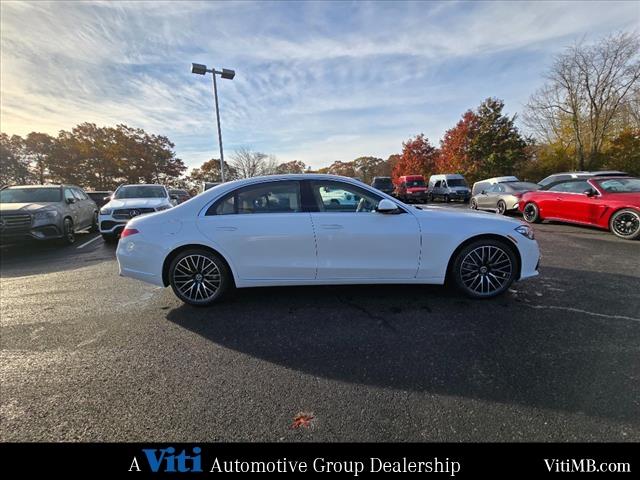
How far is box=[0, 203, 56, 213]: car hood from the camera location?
7.15 metres

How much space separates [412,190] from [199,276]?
20129mm

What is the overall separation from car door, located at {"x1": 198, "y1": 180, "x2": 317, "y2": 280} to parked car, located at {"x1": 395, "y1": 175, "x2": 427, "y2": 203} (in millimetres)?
18681

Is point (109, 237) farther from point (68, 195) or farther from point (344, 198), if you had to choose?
point (344, 198)

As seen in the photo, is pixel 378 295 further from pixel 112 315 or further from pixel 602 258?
pixel 602 258

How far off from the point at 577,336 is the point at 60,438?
4.14 meters

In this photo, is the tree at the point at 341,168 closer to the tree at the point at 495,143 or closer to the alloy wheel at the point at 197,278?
the tree at the point at 495,143

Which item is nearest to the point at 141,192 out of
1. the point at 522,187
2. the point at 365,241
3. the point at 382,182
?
the point at 365,241

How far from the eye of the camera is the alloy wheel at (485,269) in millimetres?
3629

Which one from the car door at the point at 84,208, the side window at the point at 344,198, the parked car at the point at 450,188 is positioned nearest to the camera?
the side window at the point at 344,198

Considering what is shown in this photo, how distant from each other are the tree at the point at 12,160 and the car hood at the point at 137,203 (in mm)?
41830

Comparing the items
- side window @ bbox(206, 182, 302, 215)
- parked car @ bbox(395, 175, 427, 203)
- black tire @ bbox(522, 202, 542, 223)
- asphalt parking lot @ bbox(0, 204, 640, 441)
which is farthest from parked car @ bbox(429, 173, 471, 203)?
side window @ bbox(206, 182, 302, 215)

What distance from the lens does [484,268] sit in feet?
11.9

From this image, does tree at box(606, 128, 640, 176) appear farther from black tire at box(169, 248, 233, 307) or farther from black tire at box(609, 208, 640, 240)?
black tire at box(169, 248, 233, 307)
